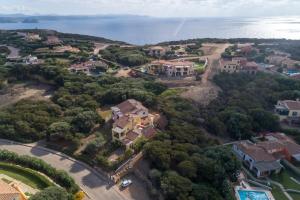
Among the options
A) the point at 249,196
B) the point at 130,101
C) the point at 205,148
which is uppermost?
the point at 130,101

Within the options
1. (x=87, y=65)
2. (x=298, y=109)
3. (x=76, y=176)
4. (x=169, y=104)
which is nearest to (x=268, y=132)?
(x=298, y=109)

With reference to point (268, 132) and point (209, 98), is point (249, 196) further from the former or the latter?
point (209, 98)

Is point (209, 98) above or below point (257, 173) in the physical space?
above

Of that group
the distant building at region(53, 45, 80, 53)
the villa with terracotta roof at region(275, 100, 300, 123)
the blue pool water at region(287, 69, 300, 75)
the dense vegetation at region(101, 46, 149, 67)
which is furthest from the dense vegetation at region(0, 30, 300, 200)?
the dense vegetation at region(101, 46, 149, 67)

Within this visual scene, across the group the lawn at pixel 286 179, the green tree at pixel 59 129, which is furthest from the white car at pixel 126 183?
the lawn at pixel 286 179

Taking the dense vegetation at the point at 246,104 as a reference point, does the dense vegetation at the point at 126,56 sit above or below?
above

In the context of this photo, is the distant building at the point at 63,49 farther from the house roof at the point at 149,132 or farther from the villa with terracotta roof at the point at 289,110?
the villa with terracotta roof at the point at 289,110
